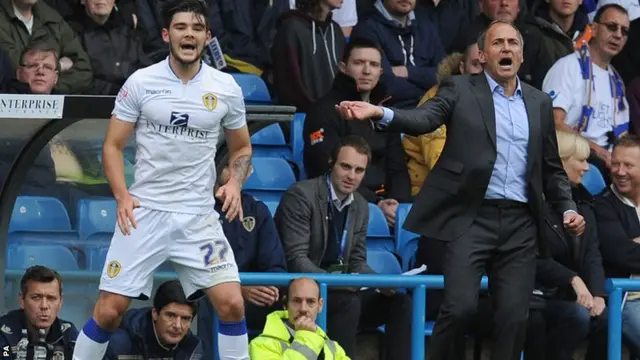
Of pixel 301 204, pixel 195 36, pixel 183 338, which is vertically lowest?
pixel 183 338

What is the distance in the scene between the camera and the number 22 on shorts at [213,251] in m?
8.05

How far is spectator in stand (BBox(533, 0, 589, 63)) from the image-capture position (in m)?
12.8

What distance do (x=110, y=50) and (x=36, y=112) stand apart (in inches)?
105

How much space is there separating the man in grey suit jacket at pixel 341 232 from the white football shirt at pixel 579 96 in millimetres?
2409

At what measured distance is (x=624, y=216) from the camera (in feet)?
34.2

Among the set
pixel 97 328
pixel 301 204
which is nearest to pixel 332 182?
pixel 301 204

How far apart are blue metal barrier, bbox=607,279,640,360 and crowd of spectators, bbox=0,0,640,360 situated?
322mm

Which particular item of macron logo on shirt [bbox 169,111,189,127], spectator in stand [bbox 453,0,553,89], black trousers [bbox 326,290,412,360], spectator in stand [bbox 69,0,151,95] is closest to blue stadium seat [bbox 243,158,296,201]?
spectator in stand [bbox 69,0,151,95]

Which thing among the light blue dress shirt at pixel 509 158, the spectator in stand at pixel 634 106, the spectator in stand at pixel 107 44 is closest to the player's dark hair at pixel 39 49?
the spectator in stand at pixel 107 44

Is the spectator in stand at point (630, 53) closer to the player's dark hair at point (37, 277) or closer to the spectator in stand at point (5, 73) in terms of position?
the spectator in stand at point (5, 73)

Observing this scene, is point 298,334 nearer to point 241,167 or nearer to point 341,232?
point 241,167

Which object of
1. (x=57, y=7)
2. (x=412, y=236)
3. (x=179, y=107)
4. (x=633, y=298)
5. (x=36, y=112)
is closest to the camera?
(x=179, y=107)

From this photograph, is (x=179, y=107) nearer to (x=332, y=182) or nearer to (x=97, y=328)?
(x=97, y=328)

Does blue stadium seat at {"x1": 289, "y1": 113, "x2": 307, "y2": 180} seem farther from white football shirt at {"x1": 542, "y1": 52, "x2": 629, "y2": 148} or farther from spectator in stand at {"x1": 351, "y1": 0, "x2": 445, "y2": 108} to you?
white football shirt at {"x1": 542, "y1": 52, "x2": 629, "y2": 148}
